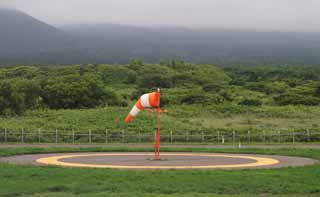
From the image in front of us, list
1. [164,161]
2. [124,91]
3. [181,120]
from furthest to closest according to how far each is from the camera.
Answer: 1. [124,91]
2. [181,120]
3. [164,161]

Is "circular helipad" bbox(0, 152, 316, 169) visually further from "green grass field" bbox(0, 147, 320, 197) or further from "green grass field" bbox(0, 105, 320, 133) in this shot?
"green grass field" bbox(0, 105, 320, 133)

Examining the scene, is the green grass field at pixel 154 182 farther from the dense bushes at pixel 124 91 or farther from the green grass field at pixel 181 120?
the dense bushes at pixel 124 91

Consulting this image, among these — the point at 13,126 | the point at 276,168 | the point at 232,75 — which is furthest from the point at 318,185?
the point at 232,75

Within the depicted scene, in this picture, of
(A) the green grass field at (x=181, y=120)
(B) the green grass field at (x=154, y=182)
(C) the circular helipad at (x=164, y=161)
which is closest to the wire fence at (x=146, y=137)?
(A) the green grass field at (x=181, y=120)

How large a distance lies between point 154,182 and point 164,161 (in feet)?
22.0

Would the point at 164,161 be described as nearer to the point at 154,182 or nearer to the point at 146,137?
the point at 154,182

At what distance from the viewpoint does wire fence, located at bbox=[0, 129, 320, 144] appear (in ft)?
126

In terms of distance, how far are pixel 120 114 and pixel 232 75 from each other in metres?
75.9

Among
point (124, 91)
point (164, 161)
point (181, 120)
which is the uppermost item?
point (124, 91)

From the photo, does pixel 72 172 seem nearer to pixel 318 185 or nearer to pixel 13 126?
pixel 318 185

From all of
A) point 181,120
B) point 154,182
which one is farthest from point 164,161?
point 181,120

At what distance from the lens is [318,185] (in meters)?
16.0

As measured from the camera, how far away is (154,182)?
16.1 m

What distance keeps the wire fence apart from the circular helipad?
12.1m
